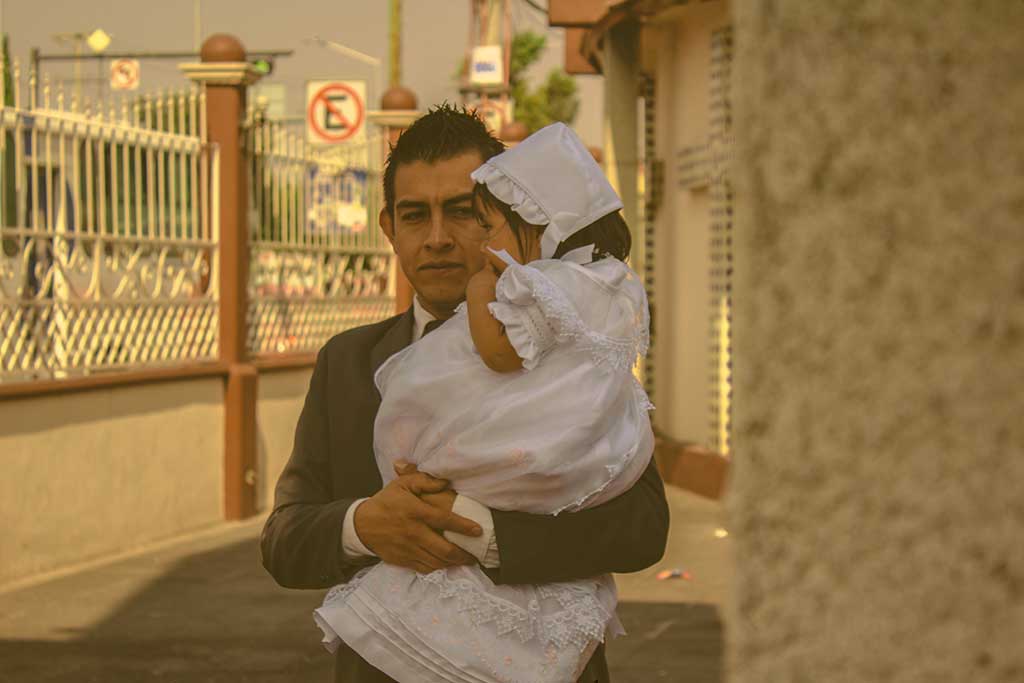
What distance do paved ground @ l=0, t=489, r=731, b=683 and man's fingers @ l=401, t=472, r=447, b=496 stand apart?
407 centimetres

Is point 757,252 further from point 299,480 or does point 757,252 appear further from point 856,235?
point 299,480

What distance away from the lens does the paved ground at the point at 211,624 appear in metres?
6.29

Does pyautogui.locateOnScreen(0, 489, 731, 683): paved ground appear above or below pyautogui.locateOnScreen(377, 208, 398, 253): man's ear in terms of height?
below

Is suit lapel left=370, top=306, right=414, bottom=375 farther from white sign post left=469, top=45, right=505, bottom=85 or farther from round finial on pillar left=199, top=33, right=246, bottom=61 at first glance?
white sign post left=469, top=45, right=505, bottom=85

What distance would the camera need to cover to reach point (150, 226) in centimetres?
948

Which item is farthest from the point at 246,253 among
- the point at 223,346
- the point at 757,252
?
the point at 757,252

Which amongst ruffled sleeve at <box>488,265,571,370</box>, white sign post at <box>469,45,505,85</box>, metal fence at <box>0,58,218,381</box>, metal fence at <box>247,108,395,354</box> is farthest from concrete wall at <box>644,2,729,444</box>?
white sign post at <box>469,45,505,85</box>

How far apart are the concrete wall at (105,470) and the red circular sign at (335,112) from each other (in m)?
7.21

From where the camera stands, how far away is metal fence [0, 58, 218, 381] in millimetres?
8055

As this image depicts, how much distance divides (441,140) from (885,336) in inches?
76.4

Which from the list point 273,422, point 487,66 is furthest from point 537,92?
point 273,422

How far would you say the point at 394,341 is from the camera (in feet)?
8.28

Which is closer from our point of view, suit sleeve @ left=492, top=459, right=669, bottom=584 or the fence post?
suit sleeve @ left=492, top=459, right=669, bottom=584

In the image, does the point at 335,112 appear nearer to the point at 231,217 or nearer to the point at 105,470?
the point at 231,217
